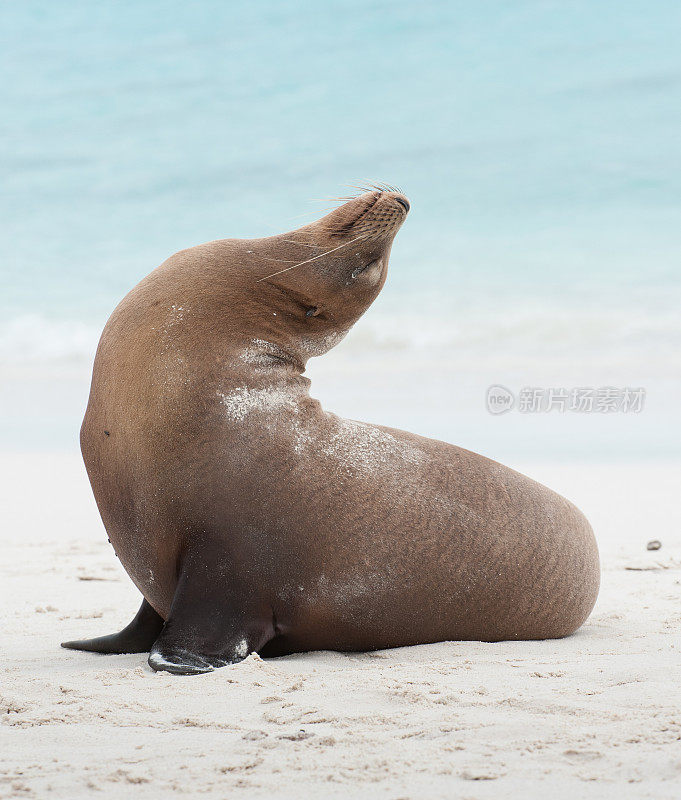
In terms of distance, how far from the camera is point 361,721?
9.31ft

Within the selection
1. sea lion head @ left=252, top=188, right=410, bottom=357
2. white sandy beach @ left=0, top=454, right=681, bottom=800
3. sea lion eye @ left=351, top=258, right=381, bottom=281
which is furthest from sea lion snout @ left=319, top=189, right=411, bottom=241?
white sandy beach @ left=0, top=454, right=681, bottom=800

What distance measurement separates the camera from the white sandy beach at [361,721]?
7.48 feet

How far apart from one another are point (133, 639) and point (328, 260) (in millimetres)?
2091

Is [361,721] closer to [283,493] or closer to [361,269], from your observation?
[283,493]

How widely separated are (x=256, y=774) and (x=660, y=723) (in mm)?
1182

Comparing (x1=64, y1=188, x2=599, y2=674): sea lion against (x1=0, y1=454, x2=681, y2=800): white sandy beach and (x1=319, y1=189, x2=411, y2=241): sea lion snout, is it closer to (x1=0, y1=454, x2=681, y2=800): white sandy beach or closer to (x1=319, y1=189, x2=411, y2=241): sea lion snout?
(x1=319, y1=189, x2=411, y2=241): sea lion snout

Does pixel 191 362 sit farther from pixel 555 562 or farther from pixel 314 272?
pixel 555 562

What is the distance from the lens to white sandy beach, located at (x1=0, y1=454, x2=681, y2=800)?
2281 millimetres

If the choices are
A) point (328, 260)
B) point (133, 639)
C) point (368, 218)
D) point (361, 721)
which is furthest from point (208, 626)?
point (368, 218)

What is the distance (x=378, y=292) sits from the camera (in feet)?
16.5

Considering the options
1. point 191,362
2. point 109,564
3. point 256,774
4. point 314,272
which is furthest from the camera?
point 109,564

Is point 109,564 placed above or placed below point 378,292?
below

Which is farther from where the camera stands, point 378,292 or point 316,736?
point 378,292

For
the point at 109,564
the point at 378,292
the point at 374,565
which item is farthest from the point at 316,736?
the point at 109,564
